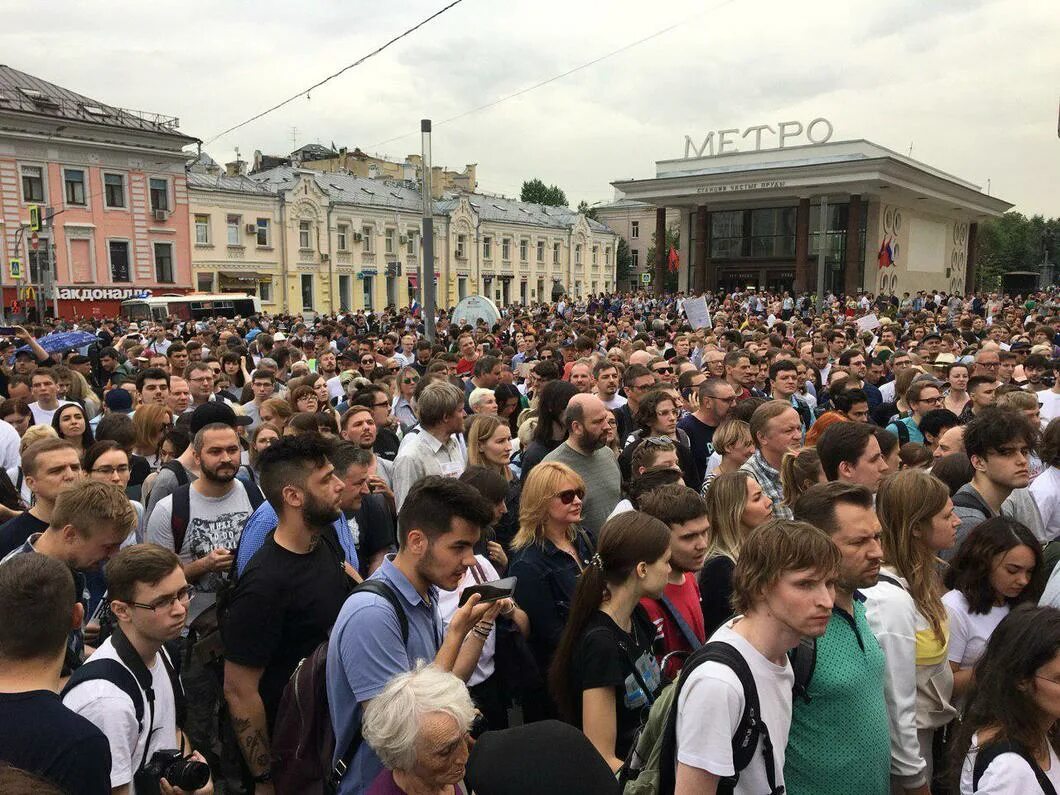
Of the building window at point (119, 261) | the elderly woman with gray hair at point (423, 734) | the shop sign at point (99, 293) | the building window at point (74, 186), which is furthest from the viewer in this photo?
the building window at point (119, 261)

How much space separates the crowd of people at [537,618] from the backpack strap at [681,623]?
12mm

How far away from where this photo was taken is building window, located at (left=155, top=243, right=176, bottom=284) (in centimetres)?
4312

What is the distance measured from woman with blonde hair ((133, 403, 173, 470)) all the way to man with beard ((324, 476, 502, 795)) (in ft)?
13.5

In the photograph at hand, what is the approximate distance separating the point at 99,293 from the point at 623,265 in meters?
52.5

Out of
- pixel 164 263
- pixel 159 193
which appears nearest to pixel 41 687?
pixel 164 263

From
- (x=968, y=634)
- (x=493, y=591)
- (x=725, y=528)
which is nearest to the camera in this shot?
(x=493, y=591)

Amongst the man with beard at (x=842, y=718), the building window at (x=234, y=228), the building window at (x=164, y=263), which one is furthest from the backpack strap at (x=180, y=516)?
the building window at (x=234, y=228)

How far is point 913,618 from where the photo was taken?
3.02 metres

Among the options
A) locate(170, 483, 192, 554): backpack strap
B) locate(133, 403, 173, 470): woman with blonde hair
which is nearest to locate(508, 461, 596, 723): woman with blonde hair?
locate(170, 483, 192, 554): backpack strap

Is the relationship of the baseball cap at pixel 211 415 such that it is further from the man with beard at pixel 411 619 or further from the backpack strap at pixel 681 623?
the backpack strap at pixel 681 623

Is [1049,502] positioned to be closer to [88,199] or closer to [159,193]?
[88,199]

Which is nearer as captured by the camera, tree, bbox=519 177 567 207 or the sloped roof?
the sloped roof

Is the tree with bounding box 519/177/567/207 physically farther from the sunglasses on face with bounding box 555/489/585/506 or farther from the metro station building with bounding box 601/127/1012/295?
the sunglasses on face with bounding box 555/489/585/506

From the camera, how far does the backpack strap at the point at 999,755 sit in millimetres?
2275
